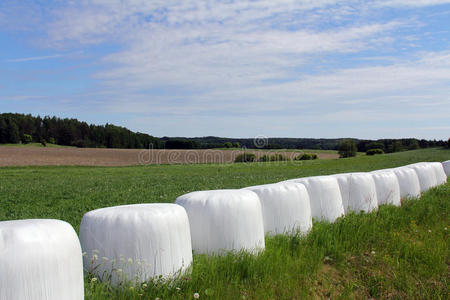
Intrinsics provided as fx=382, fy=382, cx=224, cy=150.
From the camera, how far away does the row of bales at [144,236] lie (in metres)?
3.05

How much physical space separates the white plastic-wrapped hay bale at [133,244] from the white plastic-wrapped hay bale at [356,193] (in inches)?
190

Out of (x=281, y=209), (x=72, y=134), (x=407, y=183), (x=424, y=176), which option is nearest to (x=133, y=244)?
(x=281, y=209)

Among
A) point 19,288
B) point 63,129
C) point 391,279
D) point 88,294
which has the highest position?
point 63,129

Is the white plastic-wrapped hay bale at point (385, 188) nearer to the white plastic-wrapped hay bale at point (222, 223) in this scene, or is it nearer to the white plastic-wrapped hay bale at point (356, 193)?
the white plastic-wrapped hay bale at point (356, 193)

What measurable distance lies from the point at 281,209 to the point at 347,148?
8223 cm

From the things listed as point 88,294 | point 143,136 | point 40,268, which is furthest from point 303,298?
point 143,136

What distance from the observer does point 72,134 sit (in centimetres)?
8831

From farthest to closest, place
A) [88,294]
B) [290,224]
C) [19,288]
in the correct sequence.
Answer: [290,224]
[88,294]
[19,288]

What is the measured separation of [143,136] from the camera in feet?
309

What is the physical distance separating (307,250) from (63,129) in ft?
302

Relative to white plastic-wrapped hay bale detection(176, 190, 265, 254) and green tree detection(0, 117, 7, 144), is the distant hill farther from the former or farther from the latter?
white plastic-wrapped hay bale detection(176, 190, 265, 254)

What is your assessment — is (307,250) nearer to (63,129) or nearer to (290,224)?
(290,224)

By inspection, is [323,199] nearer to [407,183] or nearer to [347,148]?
[407,183]

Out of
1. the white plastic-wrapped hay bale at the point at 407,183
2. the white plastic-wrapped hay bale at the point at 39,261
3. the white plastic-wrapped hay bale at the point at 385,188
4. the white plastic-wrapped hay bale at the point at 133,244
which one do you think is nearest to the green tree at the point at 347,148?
the white plastic-wrapped hay bale at the point at 407,183
